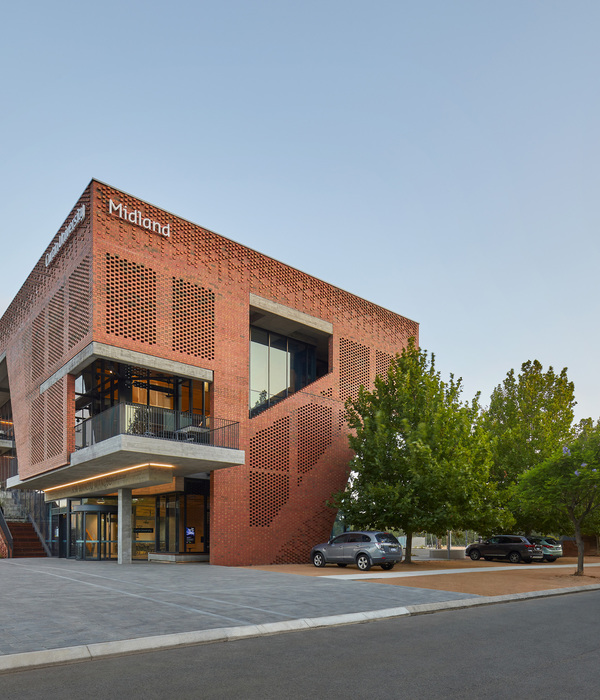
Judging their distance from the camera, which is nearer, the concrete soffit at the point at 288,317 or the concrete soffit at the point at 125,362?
the concrete soffit at the point at 125,362

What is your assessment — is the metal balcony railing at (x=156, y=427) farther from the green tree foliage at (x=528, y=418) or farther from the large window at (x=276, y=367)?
the green tree foliage at (x=528, y=418)

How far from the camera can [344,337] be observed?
35.0 metres

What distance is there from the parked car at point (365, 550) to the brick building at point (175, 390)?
11.9 feet

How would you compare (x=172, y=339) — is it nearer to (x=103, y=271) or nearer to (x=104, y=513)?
(x=103, y=271)

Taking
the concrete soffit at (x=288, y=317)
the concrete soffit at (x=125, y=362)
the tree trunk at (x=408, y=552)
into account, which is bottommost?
the tree trunk at (x=408, y=552)

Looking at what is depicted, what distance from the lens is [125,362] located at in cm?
2491

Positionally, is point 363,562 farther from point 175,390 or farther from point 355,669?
point 355,669

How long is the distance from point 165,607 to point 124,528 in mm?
15548

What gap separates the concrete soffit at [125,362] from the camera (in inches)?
950

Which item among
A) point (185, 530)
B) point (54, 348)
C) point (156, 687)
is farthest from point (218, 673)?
point (54, 348)

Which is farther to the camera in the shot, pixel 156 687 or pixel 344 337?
pixel 344 337

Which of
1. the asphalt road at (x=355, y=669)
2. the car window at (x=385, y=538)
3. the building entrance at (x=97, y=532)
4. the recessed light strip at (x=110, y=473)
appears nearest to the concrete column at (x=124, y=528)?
the recessed light strip at (x=110, y=473)

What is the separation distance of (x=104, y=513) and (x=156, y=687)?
2628 cm

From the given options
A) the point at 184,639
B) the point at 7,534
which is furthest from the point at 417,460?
the point at 7,534
